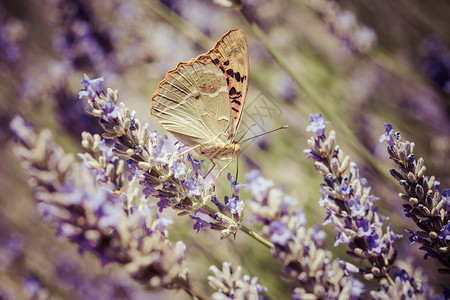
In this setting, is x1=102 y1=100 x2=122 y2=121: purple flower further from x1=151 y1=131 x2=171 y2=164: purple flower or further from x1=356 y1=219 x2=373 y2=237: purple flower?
x1=356 y1=219 x2=373 y2=237: purple flower

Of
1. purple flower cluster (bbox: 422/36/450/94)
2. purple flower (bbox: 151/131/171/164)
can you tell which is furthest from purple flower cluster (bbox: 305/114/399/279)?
purple flower cluster (bbox: 422/36/450/94)

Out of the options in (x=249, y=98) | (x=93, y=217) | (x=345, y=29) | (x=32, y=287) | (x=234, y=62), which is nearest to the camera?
(x=93, y=217)

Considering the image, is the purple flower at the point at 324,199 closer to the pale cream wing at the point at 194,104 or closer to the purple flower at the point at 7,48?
the pale cream wing at the point at 194,104

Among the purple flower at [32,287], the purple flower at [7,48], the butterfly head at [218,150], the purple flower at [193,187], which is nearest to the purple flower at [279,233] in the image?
the purple flower at [193,187]

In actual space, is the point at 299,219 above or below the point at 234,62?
below

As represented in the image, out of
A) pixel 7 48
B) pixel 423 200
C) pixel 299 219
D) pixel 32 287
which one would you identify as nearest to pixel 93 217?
pixel 299 219

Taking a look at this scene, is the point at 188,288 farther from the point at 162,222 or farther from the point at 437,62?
the point at 437,62
